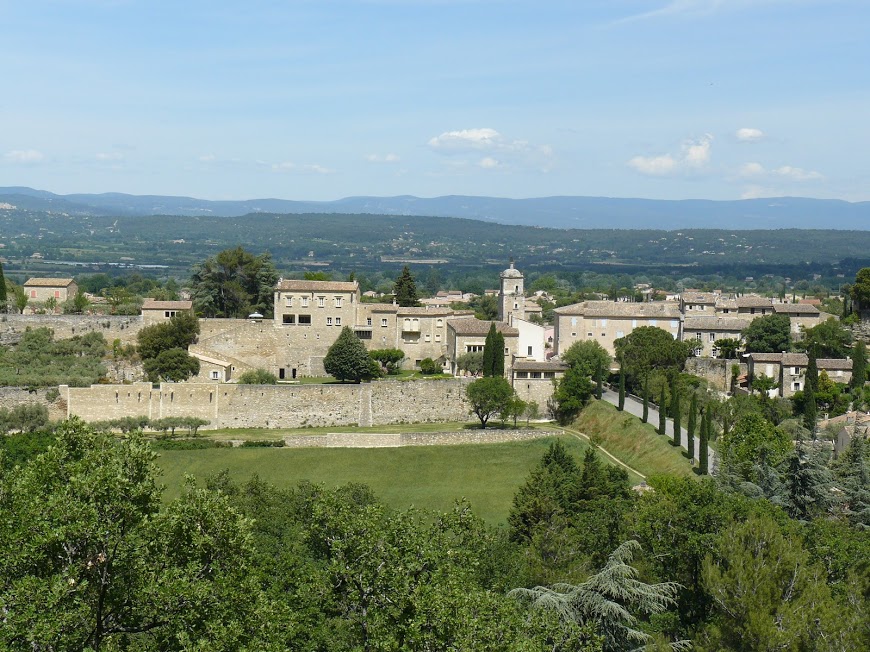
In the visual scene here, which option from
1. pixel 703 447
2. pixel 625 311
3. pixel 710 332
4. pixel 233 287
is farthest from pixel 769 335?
pixel 233 287

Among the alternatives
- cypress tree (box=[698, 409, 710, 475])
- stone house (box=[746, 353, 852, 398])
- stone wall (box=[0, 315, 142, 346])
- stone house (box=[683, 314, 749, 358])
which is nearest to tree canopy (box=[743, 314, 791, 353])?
stone house (box=[683, 314, 749, 358])

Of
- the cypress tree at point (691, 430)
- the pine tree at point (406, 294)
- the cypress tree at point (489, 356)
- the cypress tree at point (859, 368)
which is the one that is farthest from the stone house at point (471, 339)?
the cypress tree at point (859, 368)

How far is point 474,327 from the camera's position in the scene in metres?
53.1

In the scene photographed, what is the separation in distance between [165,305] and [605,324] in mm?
21275

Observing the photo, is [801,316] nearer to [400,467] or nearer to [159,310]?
[400,467]

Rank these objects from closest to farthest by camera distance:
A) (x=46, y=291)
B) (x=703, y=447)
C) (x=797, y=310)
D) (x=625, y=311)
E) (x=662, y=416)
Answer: (x=703, y=447) < (x=662, y=416) < (x=625, y=311) < (x=797, y=310) < (x=46, y=291)

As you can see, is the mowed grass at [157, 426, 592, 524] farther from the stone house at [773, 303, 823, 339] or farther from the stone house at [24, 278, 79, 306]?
the stone house at [24, 278, 79, 306]

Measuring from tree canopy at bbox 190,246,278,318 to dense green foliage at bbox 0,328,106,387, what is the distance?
681 cm

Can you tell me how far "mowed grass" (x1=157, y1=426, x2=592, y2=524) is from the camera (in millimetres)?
36844

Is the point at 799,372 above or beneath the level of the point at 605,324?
beneath

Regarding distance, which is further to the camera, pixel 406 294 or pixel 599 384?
pixel 406 294

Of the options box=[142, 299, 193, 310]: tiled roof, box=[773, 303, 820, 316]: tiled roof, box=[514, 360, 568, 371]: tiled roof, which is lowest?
box=[514, 360, 568, 371]: tiled roof

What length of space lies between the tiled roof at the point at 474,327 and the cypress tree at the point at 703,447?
13504 mm

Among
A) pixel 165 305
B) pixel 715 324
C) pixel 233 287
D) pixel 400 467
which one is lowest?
pixel 400 467
